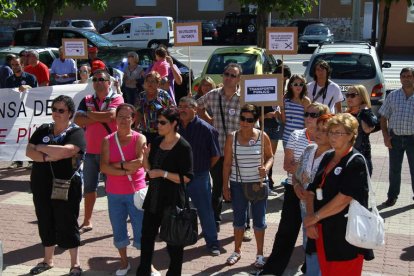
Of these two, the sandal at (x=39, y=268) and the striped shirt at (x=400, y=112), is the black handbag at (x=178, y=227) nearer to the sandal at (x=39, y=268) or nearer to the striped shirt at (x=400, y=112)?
the sandal at (x=39, y=268)

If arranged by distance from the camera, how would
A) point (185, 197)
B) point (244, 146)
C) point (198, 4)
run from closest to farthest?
1. point (185, 197)
2. point (244, 146)
3. point (198, 4)

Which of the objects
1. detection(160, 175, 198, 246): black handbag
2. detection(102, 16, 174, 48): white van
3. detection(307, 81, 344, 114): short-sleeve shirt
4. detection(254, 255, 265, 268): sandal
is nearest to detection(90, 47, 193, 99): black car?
detection(307, 81, 344, 114): short-sleeve shirt

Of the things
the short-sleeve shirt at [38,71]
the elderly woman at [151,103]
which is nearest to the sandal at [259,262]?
the elderly woman at [151,103]

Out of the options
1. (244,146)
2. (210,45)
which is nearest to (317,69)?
(244,146)

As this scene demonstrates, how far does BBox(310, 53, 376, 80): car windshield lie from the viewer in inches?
531

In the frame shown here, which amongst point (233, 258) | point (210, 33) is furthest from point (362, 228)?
point (210, 33)

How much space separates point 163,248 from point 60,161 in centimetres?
162

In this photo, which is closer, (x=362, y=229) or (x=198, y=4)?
(x=362, y=229)

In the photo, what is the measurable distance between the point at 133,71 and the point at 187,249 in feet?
22.8

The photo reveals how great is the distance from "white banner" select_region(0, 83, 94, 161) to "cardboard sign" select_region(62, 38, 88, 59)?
1872mm

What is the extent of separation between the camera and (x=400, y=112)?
330 inches

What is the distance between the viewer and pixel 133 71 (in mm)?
13422

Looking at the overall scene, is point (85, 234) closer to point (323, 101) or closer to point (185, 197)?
point (185, 197)

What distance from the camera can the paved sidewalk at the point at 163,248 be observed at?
6.47 metres
